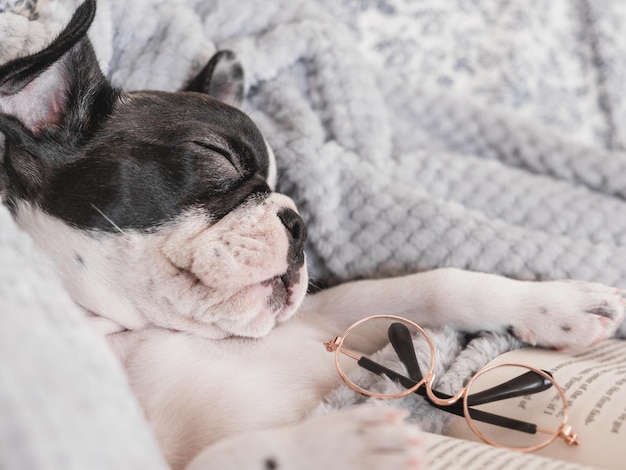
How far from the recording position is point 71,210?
115cm

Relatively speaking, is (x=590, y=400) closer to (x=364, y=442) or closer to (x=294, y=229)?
(x=364, y=442)

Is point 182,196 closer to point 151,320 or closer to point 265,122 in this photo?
point 151,320

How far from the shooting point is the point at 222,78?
5.36 ft

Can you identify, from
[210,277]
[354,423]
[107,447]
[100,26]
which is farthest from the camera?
[100,26]

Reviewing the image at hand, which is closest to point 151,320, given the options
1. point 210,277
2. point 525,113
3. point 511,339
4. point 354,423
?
point 210,277

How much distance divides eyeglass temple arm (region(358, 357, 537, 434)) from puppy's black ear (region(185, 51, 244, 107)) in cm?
83

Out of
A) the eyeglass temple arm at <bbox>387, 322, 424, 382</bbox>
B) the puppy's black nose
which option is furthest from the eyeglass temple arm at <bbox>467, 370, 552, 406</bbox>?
the puppy's black nose

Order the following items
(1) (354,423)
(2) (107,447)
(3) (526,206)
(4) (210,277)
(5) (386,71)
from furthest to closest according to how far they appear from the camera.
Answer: (5) (386,71), (3) (526,206), (4) (210,277), (1) (354,423), (2) (107,447)

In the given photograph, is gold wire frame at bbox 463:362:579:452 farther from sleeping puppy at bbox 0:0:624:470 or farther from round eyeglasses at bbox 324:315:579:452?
sleeping puppy at bbox 0:0:624:470

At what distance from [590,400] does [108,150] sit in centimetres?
97

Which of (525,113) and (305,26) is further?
(525,113)

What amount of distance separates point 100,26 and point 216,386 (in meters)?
0.98

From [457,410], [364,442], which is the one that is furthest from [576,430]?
[364,442]

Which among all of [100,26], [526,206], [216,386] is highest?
[100,26]
